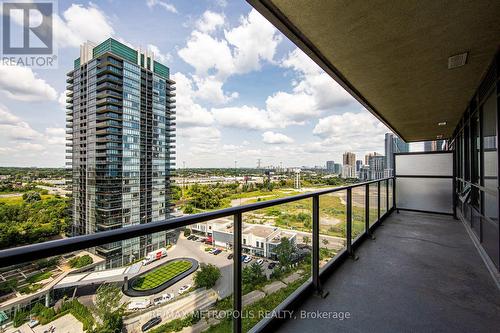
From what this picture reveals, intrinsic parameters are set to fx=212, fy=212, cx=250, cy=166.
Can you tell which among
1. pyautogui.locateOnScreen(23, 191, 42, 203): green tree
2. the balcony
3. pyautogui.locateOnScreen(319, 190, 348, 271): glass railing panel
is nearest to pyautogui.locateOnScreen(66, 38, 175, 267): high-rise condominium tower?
pyautogui.locateOnScreen(23, 191, 42, 203): green tree

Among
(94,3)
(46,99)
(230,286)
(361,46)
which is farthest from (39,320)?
(46,99)

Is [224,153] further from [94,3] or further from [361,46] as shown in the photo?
[361,46]

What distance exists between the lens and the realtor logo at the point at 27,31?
4.59 meters

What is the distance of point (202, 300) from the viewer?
1.27 meters

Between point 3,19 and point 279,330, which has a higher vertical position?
point 3,19

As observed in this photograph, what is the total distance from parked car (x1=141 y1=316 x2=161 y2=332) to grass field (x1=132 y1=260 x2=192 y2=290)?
144 millimetres

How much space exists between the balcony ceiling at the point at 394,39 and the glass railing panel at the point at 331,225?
5.53ft

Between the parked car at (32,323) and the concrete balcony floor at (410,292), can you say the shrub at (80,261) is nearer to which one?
the parked car at (32,323)

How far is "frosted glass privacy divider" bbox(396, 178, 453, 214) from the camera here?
625 cm

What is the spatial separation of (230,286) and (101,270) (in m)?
0.88

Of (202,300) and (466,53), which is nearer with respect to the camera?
(202,300)

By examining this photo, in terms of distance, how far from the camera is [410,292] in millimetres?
2320

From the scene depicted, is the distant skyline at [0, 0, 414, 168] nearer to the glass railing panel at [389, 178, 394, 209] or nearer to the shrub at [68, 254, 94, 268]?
the glass railing panel at [389, 178, 394, 209]

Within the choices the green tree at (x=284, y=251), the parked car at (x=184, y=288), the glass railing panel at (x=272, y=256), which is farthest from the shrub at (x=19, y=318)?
the green tree at (x=284, y=251)
